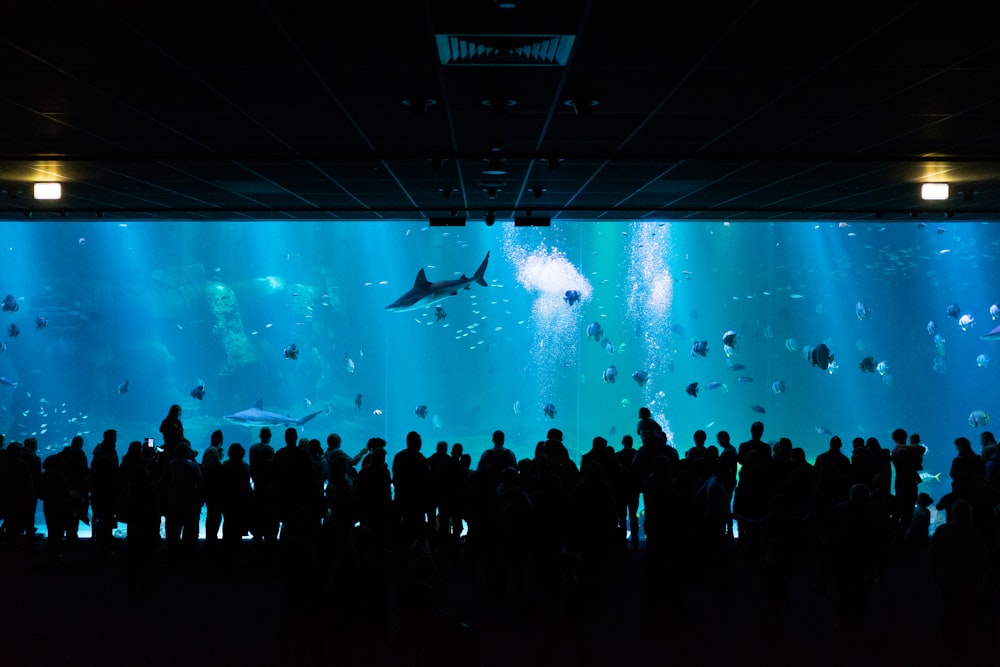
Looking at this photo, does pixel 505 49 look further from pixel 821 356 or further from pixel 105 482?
pixel 821 356

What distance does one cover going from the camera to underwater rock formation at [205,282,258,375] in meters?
47.6

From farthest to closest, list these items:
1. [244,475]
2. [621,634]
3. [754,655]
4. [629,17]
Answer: [244,475] < [621,634] < [754,655] < [629,17]

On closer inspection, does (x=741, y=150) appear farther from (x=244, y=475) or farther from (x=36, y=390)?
(x=36, y=390)

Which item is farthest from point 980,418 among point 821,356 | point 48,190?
point 48,190

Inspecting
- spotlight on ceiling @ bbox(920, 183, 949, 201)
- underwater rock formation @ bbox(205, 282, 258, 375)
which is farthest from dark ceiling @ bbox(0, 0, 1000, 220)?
underwater rock formation @ bbox(205, 282, 258, 375)

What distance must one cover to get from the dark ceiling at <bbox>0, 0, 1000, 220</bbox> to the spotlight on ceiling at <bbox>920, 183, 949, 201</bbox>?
0.52 feet

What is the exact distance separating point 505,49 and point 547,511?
4.28 m

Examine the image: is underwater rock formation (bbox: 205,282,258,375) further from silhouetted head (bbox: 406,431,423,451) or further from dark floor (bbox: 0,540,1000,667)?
silhouetted head (bbox: 406,431,423,451)

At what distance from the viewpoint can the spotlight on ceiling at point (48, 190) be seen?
9797 millimetres

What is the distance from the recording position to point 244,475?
9.43 metres

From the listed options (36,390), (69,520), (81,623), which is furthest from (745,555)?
(36,390)

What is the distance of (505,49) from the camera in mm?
4797

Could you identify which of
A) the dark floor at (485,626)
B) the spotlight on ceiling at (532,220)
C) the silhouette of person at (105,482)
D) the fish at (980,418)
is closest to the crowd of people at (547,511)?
the silhouette of person at (105,482)

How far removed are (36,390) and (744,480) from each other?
50.8 metres
